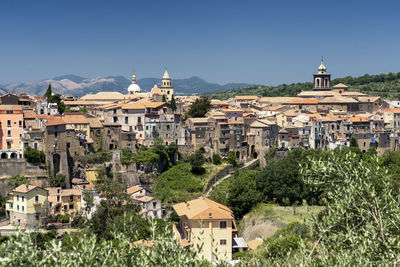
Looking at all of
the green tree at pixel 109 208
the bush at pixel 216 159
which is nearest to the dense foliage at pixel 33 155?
the green tree at pixel 109 208

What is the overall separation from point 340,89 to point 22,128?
6745cm

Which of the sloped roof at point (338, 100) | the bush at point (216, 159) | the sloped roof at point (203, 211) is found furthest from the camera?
the sloped roof at point (338, 100)

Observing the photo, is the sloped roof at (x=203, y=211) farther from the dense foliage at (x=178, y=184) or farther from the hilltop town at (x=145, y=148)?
the dense foliage at (x=178, y=184)

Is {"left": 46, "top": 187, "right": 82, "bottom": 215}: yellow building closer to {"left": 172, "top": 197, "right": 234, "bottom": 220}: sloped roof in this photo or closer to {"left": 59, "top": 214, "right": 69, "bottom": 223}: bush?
{"left": 59, "top": 214, "right": 69, "bottom": 223}: bush

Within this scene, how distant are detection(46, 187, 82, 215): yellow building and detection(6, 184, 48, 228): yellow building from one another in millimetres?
1162

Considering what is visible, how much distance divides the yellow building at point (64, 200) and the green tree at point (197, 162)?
13854 millimetres

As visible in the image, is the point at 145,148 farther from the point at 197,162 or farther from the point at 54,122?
the point at 54,122

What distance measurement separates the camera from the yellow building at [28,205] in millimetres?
45281

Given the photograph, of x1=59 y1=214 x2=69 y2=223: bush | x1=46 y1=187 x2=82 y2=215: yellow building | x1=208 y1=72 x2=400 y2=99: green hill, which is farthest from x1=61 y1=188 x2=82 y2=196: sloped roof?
x1=208 y1=72 x2=400 y2=99: green hill

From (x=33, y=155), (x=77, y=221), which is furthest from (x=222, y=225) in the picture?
(x=33, y=155)

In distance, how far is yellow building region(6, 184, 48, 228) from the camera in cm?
4528

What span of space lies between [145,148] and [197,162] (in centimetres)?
658

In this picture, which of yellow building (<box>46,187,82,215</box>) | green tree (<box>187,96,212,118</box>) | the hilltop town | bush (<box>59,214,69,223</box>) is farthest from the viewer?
green tree (<box>187,96,212,118</box>)

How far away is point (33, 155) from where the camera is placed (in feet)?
161
